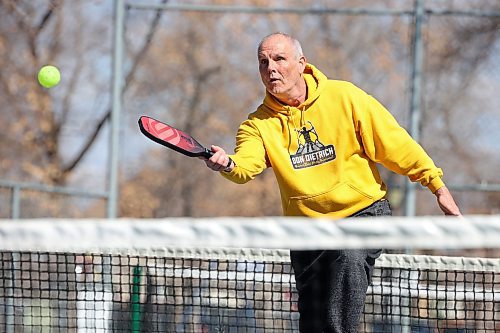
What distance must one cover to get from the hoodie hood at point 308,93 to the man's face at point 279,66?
0.16 ft

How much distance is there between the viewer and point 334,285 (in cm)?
374

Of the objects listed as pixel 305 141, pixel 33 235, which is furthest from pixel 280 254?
pixel 33 235

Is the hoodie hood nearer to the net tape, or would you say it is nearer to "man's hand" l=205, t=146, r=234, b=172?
"man's hand" l=205, t=146, r=234, b=172

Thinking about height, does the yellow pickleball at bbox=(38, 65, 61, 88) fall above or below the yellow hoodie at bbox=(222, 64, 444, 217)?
above

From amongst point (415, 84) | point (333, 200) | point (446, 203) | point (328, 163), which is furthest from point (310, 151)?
point (415, 84)

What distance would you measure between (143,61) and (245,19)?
1.13 m

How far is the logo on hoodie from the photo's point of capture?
386 centimetres

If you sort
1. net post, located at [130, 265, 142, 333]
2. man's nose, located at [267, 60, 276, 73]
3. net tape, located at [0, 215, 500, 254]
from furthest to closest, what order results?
net post, located at [130, 265, 142, 333] < man's nose, located at [267, 60, 276, 73] < net tape, located at [0, 215, 500, 254]

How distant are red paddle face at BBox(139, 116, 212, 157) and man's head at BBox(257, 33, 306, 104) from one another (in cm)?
50

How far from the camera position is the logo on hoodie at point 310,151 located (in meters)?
3.86

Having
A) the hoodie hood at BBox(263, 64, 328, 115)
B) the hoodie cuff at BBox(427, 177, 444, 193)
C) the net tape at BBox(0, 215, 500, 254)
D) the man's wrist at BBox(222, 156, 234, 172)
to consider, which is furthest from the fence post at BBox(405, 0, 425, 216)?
the net tape at BBox(0, 215, 500, 254)

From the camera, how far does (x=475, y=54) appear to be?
967 centimetres

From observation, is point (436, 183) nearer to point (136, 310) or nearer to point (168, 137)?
point (168, 137)

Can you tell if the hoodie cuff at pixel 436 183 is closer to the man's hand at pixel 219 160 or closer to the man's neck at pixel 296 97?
the man's neck at pixel 296 97
